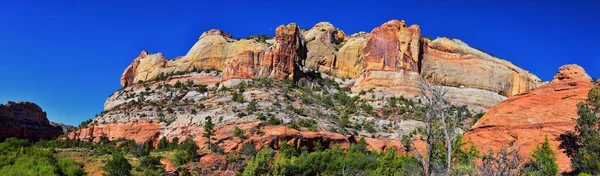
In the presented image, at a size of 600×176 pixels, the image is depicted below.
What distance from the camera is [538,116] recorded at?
40.8 metres

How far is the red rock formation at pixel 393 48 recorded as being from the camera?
8838 cm

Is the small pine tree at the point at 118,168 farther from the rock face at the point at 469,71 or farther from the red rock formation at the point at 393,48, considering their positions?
the rock face at the point at 469,71

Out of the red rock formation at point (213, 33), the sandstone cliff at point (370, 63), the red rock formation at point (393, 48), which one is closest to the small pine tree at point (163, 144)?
the sandstone cliff at point (370, 63)

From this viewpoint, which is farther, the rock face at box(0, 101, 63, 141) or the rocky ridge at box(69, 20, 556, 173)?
the rock face at box(0, 101, 63, 141)

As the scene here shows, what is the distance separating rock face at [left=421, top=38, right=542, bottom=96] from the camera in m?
94.6

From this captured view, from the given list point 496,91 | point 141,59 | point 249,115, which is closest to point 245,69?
point 249,115

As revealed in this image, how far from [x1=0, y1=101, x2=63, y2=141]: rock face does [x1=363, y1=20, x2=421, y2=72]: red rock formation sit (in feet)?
201

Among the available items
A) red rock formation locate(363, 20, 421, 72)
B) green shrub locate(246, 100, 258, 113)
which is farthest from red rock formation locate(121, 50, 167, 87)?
red rock formation locate(363, 20, 421, 72)

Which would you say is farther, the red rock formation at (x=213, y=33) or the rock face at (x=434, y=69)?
the red rock formation at (x=213, y=33)

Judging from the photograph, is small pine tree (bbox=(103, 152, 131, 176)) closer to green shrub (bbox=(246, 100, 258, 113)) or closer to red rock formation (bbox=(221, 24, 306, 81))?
green shrub (bbox=(246, 100, 258, 113))

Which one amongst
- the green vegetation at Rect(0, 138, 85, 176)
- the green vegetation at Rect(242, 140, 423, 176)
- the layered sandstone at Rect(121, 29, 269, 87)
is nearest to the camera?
the green vegetation at Rect(242, 140, 423, 176)

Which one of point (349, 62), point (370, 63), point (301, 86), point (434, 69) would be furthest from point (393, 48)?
point (301, 86)

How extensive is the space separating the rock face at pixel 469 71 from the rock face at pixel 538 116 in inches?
1937

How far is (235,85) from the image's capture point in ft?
260
